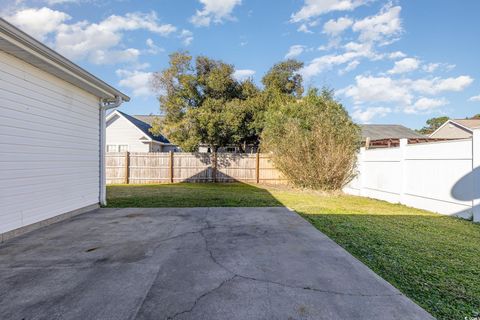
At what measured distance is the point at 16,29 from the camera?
3.34 meters

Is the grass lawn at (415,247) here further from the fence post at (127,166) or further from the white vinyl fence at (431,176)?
the fence post at (127,166)

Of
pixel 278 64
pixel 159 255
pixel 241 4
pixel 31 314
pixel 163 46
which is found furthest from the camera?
pixel 278 64

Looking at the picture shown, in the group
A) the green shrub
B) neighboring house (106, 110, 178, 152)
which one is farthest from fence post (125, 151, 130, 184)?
the green shrub

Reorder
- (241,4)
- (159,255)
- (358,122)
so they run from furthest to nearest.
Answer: (358,122)
(241,4)
(159,255)

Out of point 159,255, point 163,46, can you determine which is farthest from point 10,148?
point 163,46

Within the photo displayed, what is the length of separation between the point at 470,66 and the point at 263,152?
1203cm

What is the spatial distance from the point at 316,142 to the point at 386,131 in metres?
16.4

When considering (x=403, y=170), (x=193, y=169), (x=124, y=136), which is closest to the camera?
(x=403, y=170)

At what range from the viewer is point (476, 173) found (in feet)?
16.6

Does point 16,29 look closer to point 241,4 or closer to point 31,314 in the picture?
point 31,314

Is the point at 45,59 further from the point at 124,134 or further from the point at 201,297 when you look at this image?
the point at 124,134

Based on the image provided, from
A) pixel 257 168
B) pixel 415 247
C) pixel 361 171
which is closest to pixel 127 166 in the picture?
pixel 257 168

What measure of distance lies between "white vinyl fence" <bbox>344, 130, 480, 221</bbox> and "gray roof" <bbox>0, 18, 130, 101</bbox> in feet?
27.7

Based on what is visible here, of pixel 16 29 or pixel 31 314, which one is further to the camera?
pixel 16 29
